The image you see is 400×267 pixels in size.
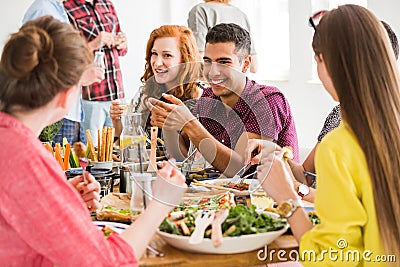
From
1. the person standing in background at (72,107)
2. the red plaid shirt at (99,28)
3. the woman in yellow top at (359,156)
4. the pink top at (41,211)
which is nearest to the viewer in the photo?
the pink top at (41,211)

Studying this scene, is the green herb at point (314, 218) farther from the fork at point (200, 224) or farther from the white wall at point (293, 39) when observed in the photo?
the white wall at point (293, 39)

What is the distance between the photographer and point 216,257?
4.59ft

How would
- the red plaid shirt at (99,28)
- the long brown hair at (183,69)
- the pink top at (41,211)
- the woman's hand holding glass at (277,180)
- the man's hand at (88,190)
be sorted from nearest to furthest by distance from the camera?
the pink top at (41,211) < the woman's hand holding glass at (277,180) < the man's hand at (88,190) < the long brown hair at (183,69) < the red plaid shirt at (99,28)

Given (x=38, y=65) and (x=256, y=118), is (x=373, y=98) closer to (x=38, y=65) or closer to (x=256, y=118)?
(x=38, y=65)

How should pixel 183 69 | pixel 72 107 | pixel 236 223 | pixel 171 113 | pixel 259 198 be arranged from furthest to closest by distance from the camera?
pixel 72 107 → pixel 183 69 → pixel 171 113 → pixel 259 198 → pixel 236 223

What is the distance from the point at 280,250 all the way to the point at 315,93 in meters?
3.35

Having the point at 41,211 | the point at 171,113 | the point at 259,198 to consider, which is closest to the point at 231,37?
the point at 171,113

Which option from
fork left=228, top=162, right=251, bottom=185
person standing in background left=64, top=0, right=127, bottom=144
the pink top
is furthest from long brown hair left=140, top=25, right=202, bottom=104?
the pink top

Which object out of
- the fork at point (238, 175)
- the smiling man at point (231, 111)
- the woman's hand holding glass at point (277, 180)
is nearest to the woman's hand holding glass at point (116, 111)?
the smiling man at point (231, 111)

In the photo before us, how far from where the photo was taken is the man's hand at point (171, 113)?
7.59ft

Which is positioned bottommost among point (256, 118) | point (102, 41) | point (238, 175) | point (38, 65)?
point (238, 175)

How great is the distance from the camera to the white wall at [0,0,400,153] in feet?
15.2

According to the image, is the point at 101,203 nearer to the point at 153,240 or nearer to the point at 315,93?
the point at 153,240

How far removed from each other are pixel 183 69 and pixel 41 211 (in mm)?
1837
